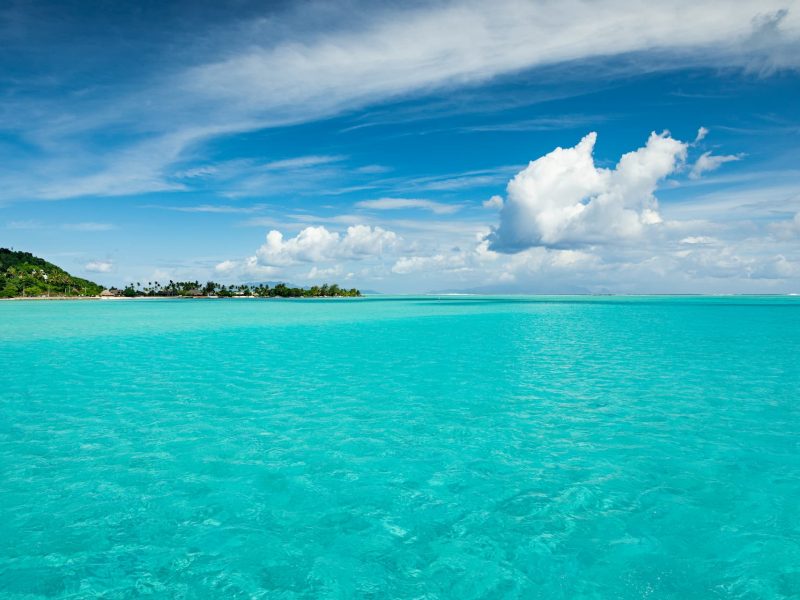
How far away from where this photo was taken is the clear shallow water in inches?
421

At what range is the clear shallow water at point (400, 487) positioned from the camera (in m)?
10.7

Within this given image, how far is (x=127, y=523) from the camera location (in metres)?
13.0

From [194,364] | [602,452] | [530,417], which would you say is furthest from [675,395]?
[194,364]

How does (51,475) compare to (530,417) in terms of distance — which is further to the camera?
(530,417)

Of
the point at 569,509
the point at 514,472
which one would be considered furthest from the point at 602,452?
the point at 569,509

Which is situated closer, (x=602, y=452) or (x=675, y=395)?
(x=602, y=452)

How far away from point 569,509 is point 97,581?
39.5 ft

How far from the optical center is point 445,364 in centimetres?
4253

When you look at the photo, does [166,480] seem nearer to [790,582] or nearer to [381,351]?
[790,582]

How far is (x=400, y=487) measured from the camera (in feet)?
51.2

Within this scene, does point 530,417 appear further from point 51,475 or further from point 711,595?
point 51,475

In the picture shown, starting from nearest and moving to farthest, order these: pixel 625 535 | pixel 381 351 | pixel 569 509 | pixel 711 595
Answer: pixel 711 595 < pixel 625 535 < pixel 569 509 < pixel 381 351

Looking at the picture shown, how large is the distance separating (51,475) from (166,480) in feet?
13.4

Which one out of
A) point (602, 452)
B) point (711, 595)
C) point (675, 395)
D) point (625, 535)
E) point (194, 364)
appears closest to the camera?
point (711, 595)
